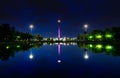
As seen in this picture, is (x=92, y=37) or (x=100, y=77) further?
(x=92, y=37)

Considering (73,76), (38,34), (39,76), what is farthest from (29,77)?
(38,34)

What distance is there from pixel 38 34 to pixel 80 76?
502ft

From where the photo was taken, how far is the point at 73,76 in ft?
45.4

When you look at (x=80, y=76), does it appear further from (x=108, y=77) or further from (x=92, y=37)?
(x=92, y=37)

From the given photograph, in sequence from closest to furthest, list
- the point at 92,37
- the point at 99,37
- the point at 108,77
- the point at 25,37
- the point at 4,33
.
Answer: the point at 108,77 < the point at 4,33 < the point at 99,37 < the point at 92,37 < the point at 25,37

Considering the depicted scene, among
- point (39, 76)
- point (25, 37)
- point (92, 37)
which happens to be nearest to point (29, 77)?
point (39, 76)

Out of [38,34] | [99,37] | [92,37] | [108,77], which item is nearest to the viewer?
[108,77]

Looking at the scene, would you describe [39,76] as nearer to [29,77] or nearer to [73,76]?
[29,77]

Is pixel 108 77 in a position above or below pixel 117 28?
below

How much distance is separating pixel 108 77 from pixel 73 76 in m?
1.96

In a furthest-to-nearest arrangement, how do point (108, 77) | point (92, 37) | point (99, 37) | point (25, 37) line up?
point (25, 37)
point (92, 37)
point (99, 37)
point (108, 77)

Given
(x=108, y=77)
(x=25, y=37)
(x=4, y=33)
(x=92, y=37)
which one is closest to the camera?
(x=108, y=77)

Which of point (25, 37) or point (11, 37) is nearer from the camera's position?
point (11, 37)

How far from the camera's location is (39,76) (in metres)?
13.6
